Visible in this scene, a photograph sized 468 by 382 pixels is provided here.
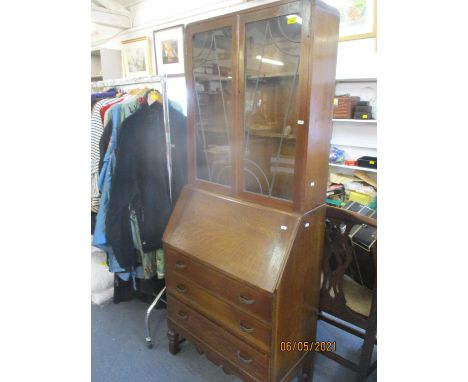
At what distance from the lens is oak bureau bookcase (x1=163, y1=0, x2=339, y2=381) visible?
1152 millimetres

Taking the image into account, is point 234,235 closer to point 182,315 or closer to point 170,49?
point 182,315

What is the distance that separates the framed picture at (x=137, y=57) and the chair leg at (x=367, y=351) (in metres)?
3.19

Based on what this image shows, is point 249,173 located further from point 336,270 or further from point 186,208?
point 336,270

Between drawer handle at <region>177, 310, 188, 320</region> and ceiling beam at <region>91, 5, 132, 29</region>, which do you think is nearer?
drawer handle at <region>177, 310, 188, 320</region>

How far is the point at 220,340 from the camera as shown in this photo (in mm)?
1435

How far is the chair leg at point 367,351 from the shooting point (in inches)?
52.2

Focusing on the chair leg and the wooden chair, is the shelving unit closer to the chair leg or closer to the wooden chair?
the wooden chair

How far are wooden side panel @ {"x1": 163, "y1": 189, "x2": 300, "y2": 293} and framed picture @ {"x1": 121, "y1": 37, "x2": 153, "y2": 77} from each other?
239 centimetres

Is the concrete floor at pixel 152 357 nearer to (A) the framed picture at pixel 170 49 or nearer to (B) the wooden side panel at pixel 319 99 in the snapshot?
(B) the wooden side panel at pixel 319 99

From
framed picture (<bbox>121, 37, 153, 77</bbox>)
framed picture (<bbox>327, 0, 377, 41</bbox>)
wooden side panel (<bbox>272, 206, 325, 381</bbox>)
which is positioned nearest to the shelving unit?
framed picture (<bbox>327, 0, 377, 41</bbox>)

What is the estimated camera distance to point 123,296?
2.23 m

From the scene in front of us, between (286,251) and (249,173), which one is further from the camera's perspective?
(249,173)
